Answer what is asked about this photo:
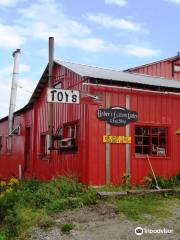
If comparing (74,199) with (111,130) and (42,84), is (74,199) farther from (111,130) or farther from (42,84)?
(42,84)

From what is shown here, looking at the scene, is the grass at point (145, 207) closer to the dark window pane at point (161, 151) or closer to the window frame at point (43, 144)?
the dark window pane at point (161, 151)

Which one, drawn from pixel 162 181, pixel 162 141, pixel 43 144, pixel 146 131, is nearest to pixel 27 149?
pixel 43 144

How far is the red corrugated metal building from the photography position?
1409 centimetres

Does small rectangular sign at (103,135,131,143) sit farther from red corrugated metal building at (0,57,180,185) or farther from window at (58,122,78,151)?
window at (58,122,78,151)

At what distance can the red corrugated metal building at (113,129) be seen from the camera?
14.1m

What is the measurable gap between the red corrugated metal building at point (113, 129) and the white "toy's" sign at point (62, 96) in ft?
1.33

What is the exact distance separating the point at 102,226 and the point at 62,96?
197 inches

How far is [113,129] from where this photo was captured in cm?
1444

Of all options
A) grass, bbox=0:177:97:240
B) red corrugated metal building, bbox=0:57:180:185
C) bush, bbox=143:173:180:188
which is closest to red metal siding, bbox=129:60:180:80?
red corrugated metal building, bbox=0:57:180:185

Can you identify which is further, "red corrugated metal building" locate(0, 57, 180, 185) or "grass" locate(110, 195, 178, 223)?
"red corrugated metal building" locate(0, 57, 180, 185)

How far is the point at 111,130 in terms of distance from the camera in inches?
567

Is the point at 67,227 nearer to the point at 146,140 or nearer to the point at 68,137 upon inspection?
the point at 146,140

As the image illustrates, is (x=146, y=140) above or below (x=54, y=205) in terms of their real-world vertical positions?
above

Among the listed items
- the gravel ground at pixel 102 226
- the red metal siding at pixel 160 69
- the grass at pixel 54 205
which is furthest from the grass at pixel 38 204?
the red metal siding at pixel 160 69
